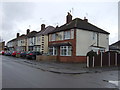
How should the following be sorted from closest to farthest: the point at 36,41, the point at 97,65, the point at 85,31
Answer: the point at 97,65 → the point at 85,31 → the point at 36,41

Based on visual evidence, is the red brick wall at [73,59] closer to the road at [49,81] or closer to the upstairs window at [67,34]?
the upstairs window at [67,34]

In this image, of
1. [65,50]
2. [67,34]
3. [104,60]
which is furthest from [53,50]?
[104,60]

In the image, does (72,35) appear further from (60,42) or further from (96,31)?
(96,31)

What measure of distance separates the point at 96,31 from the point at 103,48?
13.3 feet

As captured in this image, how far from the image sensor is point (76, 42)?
24281 mm

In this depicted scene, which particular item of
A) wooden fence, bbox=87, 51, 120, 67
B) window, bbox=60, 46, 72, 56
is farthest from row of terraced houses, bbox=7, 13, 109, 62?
wooden fence, bbox=87, 51, 120, 67

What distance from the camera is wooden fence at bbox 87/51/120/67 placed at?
17.6m

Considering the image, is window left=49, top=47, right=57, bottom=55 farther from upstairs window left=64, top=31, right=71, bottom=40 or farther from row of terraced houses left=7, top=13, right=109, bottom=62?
upstairs window left=64, top=31, right=71, bottom=40

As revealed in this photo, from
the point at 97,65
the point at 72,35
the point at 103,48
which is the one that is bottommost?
the point at 97,65

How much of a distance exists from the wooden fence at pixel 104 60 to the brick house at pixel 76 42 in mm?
5897

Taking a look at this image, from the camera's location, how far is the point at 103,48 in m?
28.8

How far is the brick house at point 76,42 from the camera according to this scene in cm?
2440

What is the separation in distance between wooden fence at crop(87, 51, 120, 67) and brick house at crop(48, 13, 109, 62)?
5897mm

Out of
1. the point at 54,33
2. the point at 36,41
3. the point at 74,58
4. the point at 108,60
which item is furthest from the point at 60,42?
the point at 36,41
